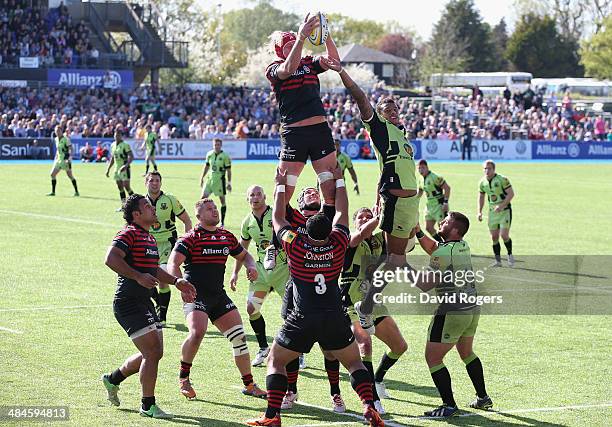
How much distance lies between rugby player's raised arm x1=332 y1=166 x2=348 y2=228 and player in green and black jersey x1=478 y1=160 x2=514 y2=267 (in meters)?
12.0

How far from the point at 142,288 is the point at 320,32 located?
3001 mm

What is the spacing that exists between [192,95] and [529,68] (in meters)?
64.6

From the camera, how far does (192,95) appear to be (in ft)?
218

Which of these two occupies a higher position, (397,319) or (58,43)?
(58,43)

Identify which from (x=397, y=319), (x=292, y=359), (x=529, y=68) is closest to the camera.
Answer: (x=292, y=359)

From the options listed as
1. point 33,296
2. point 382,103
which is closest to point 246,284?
point 33,296

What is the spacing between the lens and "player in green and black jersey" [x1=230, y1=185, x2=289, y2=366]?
12.9 metres

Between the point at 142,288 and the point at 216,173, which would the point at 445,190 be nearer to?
the point at 216,173

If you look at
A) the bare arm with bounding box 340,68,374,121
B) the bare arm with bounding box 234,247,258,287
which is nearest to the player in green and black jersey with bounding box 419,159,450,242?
the bare arm with bounding box 340,68,374,121

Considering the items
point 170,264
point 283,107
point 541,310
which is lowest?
point 541,310

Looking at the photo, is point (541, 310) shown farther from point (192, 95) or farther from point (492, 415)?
point (192, 95)

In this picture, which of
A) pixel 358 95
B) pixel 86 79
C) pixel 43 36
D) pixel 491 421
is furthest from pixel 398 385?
pixel 43 36

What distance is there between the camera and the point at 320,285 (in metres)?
9.33

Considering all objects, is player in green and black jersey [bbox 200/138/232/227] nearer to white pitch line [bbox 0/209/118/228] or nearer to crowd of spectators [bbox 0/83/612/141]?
white pitch line [bbox 0/209/118/228]
